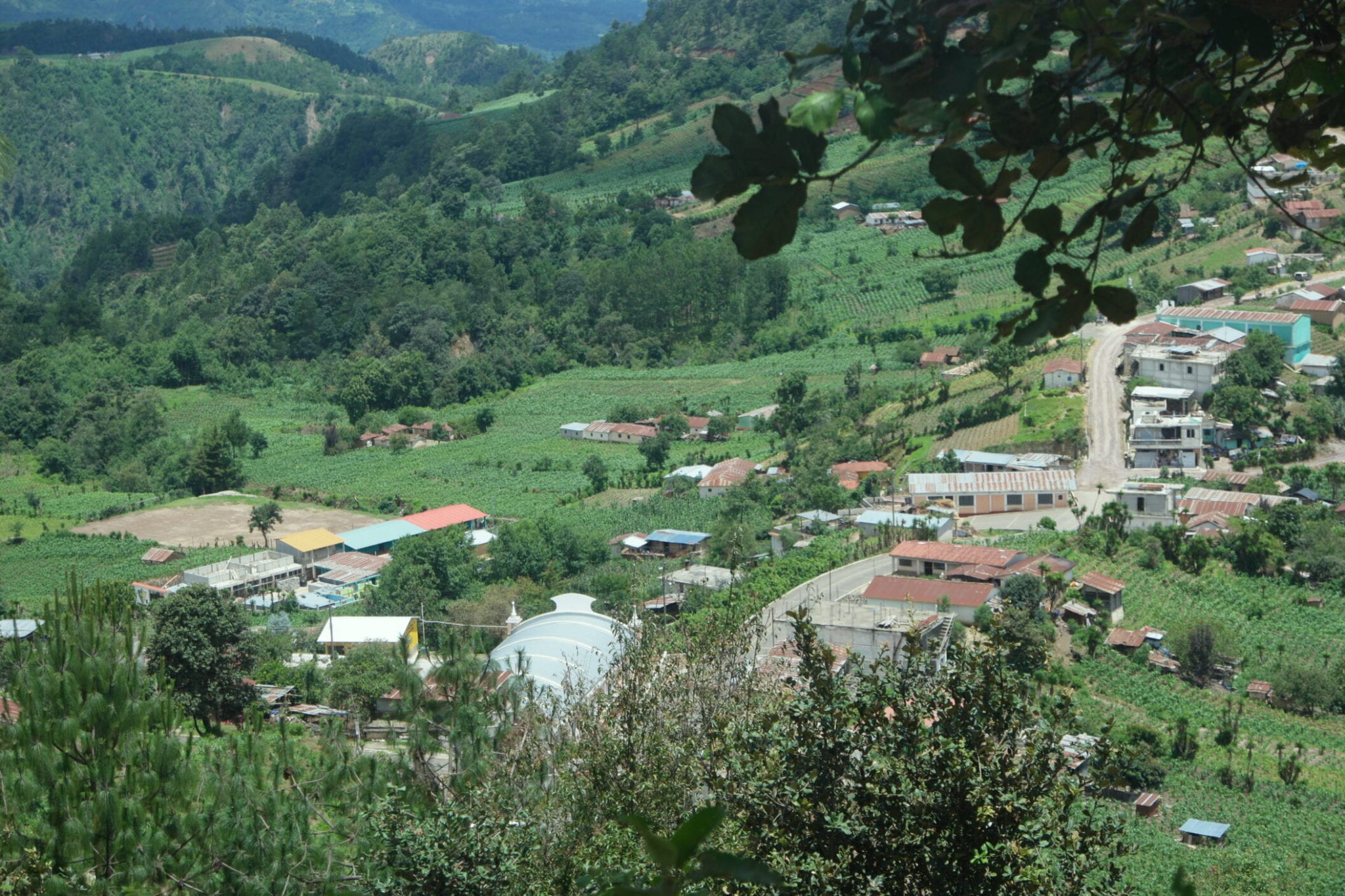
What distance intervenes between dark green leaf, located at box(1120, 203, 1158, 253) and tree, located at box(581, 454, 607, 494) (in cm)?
2412

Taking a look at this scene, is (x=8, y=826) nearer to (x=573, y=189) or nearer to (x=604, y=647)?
(x=604, y=647)

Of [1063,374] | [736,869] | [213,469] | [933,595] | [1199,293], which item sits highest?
[1199,293]

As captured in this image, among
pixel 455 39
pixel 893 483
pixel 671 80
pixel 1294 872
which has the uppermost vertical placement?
pixel 455 39

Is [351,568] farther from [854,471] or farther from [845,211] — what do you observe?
[845,211]

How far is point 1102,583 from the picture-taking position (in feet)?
55.2

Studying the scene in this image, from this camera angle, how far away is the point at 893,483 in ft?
74.4

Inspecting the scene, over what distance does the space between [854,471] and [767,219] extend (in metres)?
22.9

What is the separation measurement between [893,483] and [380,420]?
580 inches

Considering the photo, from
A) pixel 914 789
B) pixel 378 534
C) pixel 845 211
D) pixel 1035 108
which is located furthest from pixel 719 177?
pixel 845 211

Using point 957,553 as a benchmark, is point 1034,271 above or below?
above

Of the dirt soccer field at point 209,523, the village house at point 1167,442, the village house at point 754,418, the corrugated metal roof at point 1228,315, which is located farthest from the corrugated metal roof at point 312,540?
the corrugated metal roof at point 1228,315

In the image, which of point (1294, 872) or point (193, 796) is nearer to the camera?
point (193, 796)

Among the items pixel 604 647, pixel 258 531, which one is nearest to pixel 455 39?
pixel 258 531

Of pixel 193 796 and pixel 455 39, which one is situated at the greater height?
pixel 455 39
